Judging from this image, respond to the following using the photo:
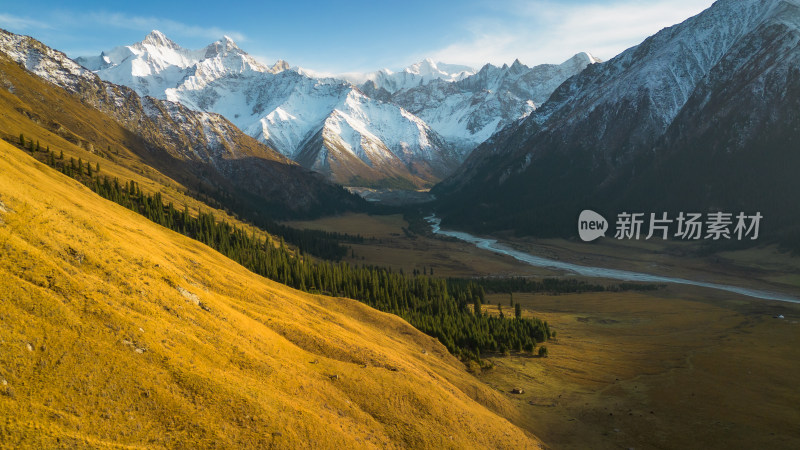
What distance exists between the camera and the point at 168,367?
28.8 metres

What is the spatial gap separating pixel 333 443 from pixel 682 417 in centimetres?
5184

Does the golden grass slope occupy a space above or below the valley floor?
above

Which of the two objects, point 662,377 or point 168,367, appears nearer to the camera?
point 168,367

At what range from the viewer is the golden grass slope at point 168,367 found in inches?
931

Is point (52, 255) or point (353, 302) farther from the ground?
point (52, 255)

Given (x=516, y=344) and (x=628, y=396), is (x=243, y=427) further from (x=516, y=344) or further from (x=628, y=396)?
(x=516, y=344)

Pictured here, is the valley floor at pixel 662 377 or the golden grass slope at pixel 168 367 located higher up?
the golden grass slope at pixel 168 367

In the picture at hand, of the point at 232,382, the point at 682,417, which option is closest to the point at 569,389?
the point at 682,417

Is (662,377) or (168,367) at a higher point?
(168,367)

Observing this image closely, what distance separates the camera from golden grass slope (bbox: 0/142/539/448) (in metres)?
23.6

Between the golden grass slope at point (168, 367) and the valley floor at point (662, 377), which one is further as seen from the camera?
the valley floor at point (662, 377)

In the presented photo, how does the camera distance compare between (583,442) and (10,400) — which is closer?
(10,400)

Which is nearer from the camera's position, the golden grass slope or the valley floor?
the golden grass slope

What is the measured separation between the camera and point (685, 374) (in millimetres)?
73625
